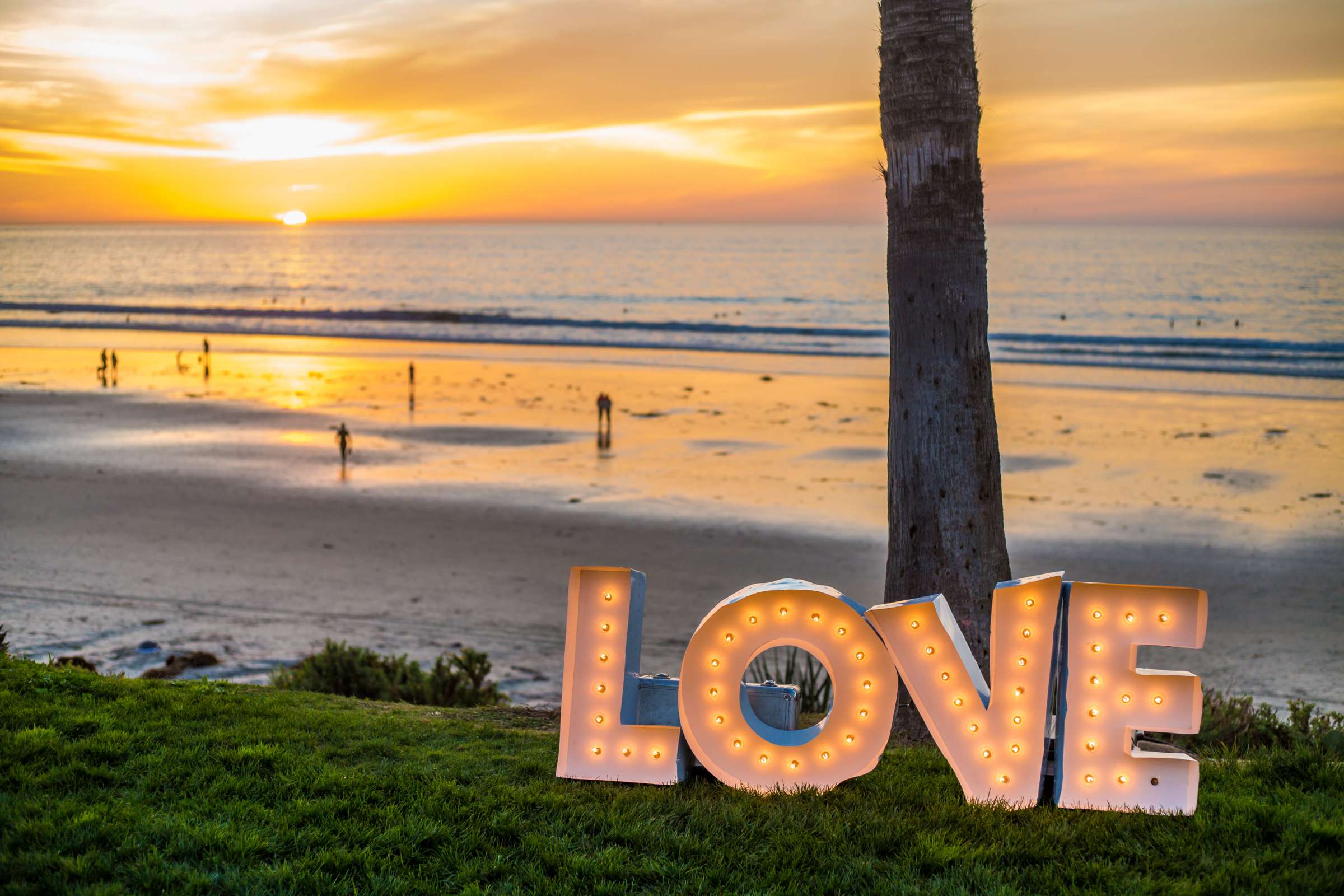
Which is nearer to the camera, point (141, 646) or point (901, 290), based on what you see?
point (901, 290)

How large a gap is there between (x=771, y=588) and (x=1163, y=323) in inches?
2321

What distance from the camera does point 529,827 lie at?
525 cm

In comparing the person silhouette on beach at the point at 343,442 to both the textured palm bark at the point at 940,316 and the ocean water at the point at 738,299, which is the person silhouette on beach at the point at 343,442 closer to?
the textured palm bark at the point at 940,316

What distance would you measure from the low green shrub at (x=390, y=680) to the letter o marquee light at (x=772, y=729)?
15.4 ft

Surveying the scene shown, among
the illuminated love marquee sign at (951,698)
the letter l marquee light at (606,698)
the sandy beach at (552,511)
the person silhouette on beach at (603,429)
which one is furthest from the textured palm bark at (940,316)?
the person silhouette on beach at (603,429)

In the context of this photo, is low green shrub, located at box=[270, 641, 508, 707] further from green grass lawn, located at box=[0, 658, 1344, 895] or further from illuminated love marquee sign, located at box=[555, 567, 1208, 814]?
illuminated love marquee sign, located at box=[555, 567, 1208, 814]

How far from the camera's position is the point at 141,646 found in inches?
483

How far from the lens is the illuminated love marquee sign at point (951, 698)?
5512mm

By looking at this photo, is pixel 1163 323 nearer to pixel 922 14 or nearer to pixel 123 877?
pixel 922 14

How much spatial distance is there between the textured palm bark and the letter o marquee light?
169 centimetres

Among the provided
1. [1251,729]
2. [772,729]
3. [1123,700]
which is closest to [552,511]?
[1251,729]

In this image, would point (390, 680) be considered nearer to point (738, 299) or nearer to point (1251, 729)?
point (1251, 729)

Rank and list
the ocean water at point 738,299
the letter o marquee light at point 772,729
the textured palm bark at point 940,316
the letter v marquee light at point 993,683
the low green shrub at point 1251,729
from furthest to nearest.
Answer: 1. the ocean water at point 738,299
2. the low green shrub at point 1251,729
3. the textured palm bark at point 940,316
4. the letter o marquee light at point 772,729
5. the letter v marquee light at point 993,683

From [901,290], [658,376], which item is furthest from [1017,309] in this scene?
[901,290]
